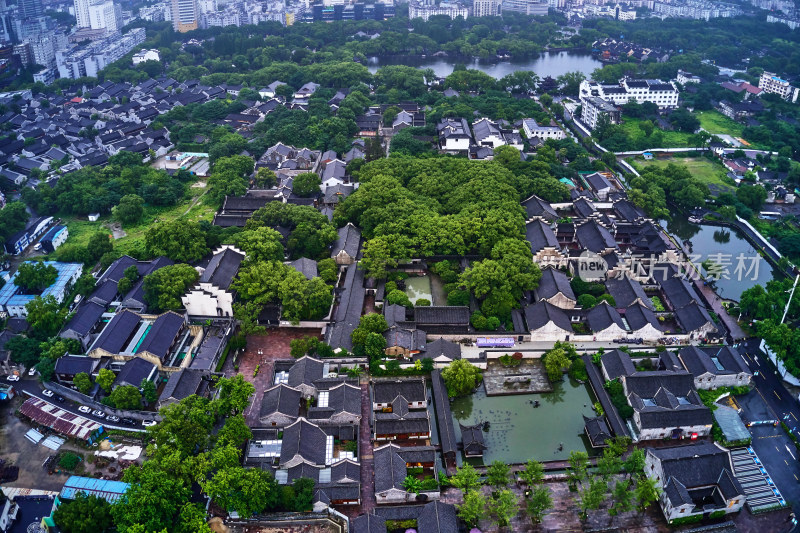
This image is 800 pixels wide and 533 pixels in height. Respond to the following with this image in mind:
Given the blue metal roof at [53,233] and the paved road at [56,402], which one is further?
the blue metal roof at [53,233]

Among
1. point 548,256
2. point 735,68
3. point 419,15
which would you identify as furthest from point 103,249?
point 419,15

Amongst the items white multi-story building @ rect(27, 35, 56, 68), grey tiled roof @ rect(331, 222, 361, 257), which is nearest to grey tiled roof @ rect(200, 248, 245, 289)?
grey tiled roof @ rect(331, 222, 361, 257)

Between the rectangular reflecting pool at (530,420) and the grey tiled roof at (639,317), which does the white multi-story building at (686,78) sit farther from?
the rectangular reflecting pool at (530,420)

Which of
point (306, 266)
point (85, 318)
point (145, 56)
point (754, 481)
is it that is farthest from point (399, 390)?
point (145, 56)

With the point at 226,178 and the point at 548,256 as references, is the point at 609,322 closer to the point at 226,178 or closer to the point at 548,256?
the point at 548,256

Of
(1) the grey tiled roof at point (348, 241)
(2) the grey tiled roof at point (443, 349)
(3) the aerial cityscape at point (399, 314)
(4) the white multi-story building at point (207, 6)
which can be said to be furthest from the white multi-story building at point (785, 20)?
(4) the white multi-story building at point (207, 6)

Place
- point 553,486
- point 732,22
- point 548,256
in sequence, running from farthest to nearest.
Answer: point 732,22
point 548,256
point 553,486
